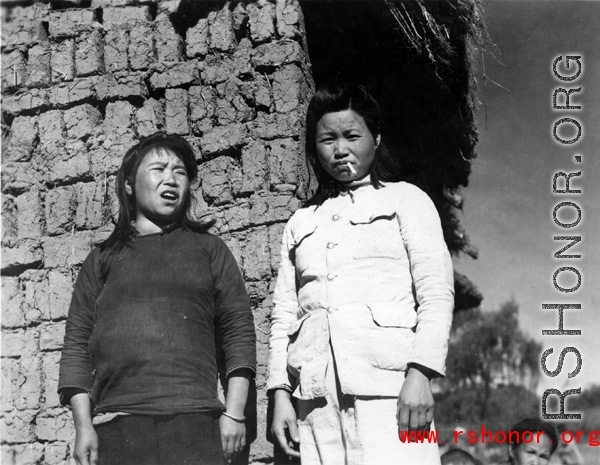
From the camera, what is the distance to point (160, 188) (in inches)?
119

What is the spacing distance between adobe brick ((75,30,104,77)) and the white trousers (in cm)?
190

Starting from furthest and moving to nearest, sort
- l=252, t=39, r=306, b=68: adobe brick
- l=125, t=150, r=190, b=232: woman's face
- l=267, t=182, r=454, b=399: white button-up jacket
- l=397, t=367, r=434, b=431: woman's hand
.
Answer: l=252, t=39, r=306, b=68: adobe brick, l=125, t=150, r=190, b=232: woman's face, l=267, t=182, r=454, b=399: white button-up jacket, l=397, t=367, r=434, b=431: woman's hand

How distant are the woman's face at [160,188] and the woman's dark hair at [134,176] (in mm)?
35

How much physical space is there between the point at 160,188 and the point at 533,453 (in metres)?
2.58

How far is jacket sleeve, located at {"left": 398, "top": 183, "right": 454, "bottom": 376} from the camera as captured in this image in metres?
2.42

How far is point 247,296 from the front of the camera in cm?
295

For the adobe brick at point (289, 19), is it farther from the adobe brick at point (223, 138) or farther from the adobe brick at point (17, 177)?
the adobe brick at point (17, 177)

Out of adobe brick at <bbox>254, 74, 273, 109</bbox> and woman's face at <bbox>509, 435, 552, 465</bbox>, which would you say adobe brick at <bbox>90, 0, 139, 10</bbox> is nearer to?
adobe brick at <bbox>254, 74, 273, 109</bbox>

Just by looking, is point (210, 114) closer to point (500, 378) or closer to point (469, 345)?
point (500, 378)

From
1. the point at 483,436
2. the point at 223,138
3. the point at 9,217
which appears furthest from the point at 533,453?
the point at 9,217

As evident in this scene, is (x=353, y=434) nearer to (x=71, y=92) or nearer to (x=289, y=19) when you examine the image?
(x=289, y=19)

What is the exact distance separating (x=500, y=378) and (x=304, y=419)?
1433 cm

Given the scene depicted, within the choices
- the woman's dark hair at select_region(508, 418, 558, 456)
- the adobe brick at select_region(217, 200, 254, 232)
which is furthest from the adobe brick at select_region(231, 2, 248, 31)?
the woman's dark hair at select_region(508, 418, 558, 456)

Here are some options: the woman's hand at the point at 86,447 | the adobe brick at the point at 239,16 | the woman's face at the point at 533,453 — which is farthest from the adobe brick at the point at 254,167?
the woman's face at the point at 533,453
